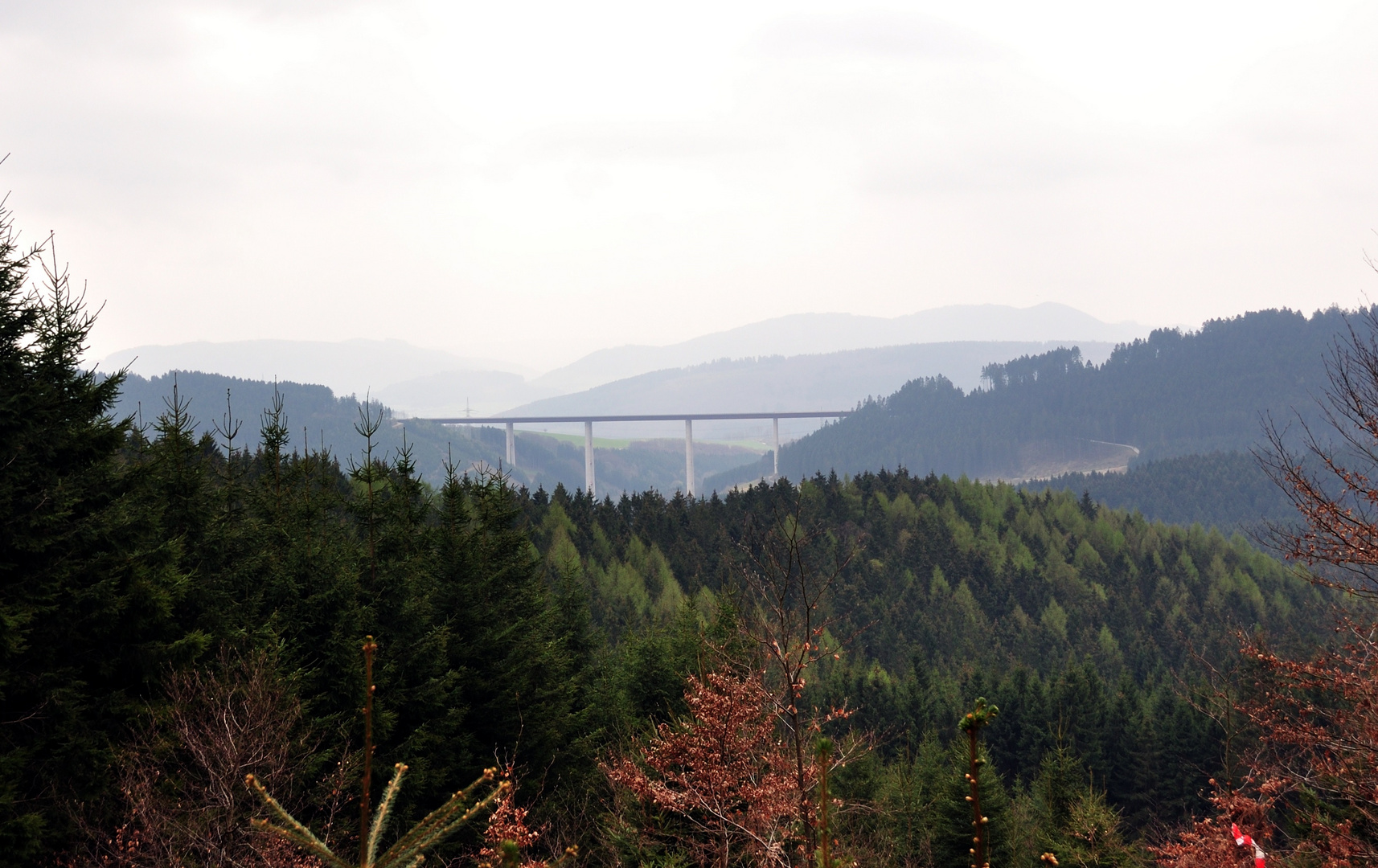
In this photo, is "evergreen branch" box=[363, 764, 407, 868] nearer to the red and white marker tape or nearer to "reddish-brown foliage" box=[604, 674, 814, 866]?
"reddish-brown foliage" box=[604, 674, 814, 866]


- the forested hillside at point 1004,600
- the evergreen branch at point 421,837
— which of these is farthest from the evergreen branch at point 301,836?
the forested hillside at point 1004,600

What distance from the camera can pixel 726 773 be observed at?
20.3m

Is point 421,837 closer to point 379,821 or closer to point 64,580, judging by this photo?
point 379,821

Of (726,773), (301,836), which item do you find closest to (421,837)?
(301,836)

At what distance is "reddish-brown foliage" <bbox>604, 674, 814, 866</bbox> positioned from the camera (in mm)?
18562

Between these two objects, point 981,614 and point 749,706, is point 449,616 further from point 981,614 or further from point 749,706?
point 981,614

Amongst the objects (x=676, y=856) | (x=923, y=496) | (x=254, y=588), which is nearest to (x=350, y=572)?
(x=254, y=588)

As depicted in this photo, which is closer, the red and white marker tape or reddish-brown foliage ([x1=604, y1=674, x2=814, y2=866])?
the red and white marker tape

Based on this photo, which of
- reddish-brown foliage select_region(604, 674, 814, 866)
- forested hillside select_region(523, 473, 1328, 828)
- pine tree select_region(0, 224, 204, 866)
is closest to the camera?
pine tree select_region(0, 224, 204, 866)

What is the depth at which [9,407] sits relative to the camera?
17.2 m

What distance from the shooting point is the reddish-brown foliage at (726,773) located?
18562 millimetres

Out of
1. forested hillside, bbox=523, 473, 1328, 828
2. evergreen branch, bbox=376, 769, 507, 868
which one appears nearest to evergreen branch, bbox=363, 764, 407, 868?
evergreen branch, bbox=376, 769, 507, 868

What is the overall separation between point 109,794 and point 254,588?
8287 millimetres

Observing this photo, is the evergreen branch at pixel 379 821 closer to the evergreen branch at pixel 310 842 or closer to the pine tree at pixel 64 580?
the evergreen branch at pixel 310 842
